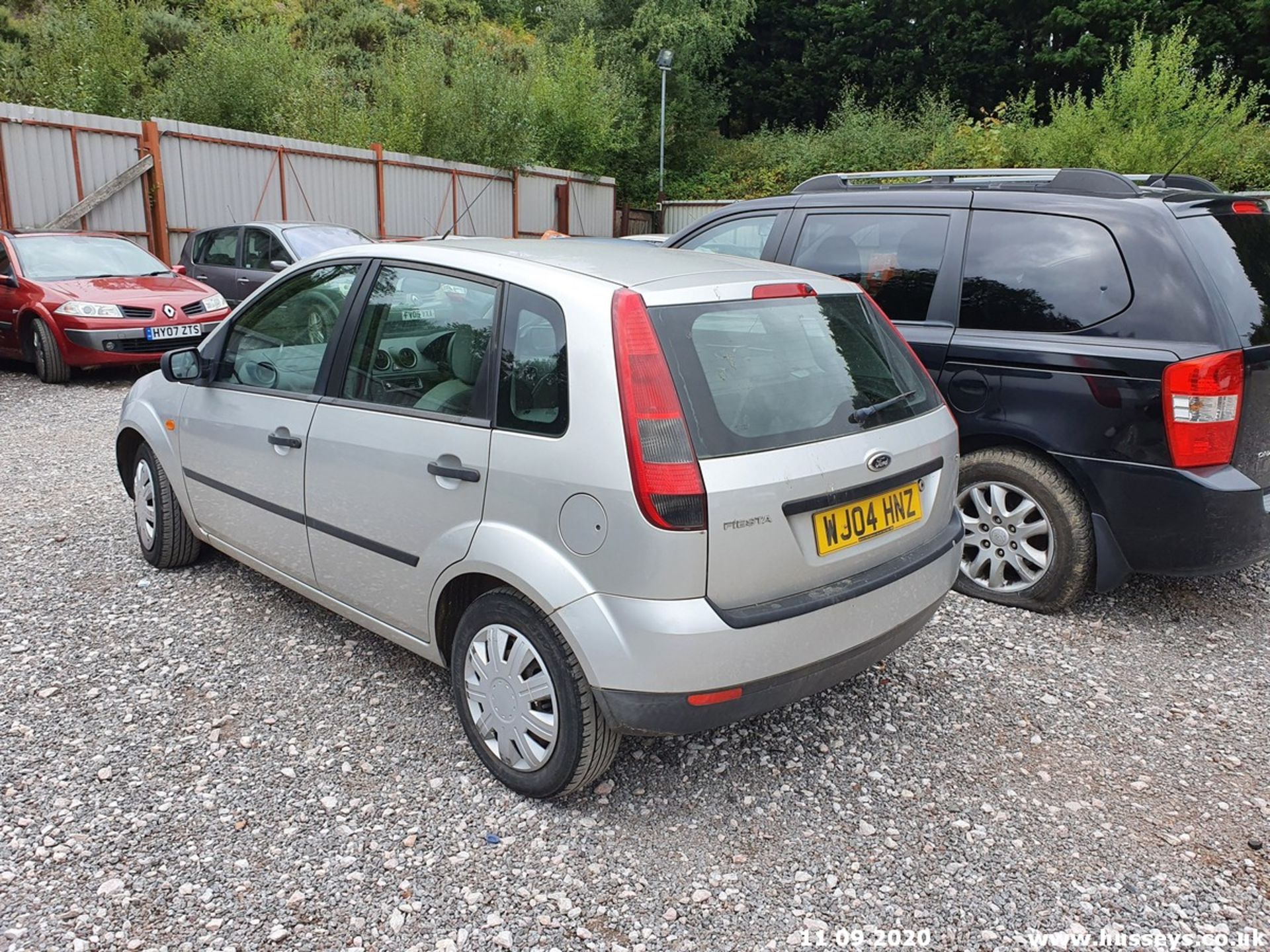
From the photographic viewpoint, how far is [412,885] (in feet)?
7.75

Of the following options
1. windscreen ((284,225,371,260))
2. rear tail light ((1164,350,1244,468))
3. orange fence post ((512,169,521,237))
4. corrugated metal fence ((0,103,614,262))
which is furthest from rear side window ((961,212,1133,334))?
orange fence post ((512,169,521,237))

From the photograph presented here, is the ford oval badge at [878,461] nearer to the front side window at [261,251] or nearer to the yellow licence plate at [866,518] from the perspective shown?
the yellow licence plate at [866,518]

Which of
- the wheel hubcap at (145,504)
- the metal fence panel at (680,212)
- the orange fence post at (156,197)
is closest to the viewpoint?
the wheel hubcap at (145,504)

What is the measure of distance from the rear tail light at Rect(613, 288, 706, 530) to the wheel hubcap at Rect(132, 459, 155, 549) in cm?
295

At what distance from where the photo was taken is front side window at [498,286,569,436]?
2498mm

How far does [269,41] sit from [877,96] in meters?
26.0

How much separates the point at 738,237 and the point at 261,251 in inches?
342

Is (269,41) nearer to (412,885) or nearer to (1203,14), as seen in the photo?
(412,885)

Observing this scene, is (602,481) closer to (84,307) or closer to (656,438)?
(656,438)

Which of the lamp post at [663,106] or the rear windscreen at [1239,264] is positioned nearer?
the rear windscreen at [1239,264]

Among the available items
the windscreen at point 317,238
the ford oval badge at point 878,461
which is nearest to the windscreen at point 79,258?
the windscreen at point 317,238

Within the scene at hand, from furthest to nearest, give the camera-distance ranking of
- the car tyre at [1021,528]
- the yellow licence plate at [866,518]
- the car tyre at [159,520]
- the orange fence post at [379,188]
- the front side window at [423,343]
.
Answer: the orange fence post at [379,188]
the car tyre at [159,520]
the car tyre at [1021,528]
the front side window at [423,343]
the yellow licence plate at [866,518]

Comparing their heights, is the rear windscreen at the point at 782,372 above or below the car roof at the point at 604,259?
below

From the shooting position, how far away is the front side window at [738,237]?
5133mm
